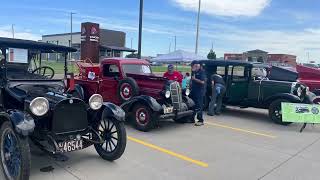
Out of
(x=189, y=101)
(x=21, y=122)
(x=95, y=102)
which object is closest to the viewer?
(x=21, y=122)

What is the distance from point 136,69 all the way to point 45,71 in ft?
11.1

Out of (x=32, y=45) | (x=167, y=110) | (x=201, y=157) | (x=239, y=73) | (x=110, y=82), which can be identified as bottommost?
(x=201, y=157)

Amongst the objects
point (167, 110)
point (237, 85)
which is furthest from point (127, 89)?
point (237, 85)

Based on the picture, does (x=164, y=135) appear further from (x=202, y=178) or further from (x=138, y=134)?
(x=202, y=178)

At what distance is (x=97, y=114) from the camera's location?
546 centimetres

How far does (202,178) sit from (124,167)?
1.26 m

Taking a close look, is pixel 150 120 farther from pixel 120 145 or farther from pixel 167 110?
pixel 120 145

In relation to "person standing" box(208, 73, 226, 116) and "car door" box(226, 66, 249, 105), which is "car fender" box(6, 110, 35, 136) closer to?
"person standing" box(208, 73, 226, 116)

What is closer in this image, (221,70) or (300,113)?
(300,113)

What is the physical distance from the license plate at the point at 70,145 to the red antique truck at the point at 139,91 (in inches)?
115

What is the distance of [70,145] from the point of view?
4.83 m

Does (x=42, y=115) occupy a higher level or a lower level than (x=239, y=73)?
lower

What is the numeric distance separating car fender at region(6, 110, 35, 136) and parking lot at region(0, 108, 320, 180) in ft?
2.86

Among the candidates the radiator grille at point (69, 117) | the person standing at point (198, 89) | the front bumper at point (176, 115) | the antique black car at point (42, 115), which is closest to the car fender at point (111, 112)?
the antique black car at point (42, 115)
